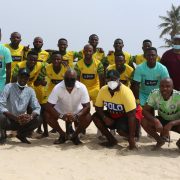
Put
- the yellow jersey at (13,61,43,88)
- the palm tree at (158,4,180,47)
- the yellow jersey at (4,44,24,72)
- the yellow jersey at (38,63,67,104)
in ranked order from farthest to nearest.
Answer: the palm tree at (158,4,180,47) < the yellow jersey at (4,44,24,72) < the yellow jersey at (38,63,67,104) < the yellow jersey at (13,61,43,88)

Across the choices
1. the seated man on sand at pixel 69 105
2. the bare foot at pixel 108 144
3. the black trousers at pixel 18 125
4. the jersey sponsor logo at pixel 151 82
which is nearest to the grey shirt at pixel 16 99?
the black trousers at pixel 18 125

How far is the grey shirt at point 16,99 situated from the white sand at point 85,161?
66cm

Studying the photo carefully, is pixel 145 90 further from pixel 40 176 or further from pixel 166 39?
pixel 166 39

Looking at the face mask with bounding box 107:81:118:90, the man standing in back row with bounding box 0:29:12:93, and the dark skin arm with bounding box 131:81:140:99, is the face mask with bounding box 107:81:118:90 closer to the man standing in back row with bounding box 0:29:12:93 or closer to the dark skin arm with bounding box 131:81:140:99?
the dark skin arm with bounding box 131:81:140:99

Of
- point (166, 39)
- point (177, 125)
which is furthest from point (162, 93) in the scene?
point (166, 39)

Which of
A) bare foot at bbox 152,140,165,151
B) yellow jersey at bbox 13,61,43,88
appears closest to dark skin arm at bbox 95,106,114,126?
bare foot at bbox 152,140,165,151

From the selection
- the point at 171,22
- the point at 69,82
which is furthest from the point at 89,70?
the point at 171,22

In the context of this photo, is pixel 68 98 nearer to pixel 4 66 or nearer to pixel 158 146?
pixel 4 66

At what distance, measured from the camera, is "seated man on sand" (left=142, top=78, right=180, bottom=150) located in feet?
20.4

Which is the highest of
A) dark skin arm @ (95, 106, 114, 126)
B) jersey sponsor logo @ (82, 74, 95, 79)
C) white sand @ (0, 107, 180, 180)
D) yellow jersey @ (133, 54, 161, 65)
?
yellow jersey @ (133, 54, 161, 65)

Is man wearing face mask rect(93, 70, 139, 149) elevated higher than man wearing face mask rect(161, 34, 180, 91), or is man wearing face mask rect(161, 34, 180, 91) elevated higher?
man wearing face mask rect(161, 34, 180, 91)

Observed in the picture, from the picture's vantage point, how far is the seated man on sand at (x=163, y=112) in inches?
245

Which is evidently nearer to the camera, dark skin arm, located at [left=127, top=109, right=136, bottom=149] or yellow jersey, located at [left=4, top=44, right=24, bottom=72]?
dark skin arm, located at [left=127, top=109, right=136, bottom=149]

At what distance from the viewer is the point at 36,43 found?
817 centimetres
